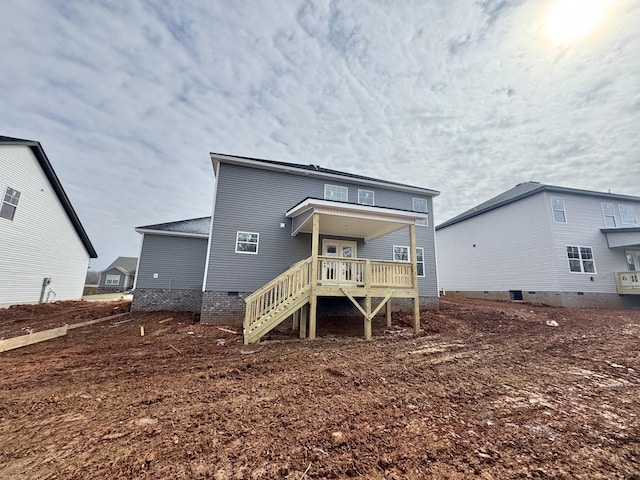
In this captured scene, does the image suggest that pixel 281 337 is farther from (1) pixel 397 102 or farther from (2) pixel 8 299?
(2) pixel 8 299

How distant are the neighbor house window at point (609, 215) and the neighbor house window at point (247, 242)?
21.3 metres

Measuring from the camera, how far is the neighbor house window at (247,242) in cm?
1045

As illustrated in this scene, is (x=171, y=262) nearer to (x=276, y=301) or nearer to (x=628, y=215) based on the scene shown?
(x=276, y=301)

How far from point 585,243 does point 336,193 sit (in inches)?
610

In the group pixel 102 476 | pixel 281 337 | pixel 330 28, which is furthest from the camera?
pixel 330 28

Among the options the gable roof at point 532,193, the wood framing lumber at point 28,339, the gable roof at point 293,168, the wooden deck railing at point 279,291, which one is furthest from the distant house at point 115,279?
the gable roof at point 532,193

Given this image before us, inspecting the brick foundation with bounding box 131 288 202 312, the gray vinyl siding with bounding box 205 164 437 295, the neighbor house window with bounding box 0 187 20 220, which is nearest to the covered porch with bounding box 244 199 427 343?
the gray vinyl siding with bounding box 205 164 437 295

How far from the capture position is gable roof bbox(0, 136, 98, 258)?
11.8 m

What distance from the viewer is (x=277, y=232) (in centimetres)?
1093

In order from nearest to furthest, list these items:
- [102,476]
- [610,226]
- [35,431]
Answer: [102,476] → [35,431] → [610,226]

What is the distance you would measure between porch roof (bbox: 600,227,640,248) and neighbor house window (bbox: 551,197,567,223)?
115 inches

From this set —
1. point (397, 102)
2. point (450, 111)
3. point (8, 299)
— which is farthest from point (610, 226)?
point (8, 299)

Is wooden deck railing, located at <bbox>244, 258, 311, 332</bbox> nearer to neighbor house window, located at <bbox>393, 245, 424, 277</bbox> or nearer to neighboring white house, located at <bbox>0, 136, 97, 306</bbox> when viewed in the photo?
neighbor house window, located at <bbox>393, 245, 424, 277</bbox>

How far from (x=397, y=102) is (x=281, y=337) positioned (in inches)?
527
